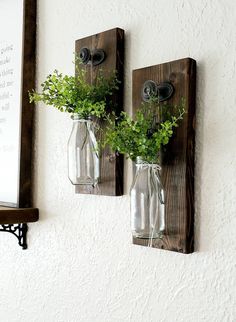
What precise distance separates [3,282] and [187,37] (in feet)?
3.31

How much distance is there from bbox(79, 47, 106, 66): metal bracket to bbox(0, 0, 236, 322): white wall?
68 millimetres

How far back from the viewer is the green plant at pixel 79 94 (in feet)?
3.47

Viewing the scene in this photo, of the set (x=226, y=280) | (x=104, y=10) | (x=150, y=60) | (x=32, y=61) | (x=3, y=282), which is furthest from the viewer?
(x=3, y=282)

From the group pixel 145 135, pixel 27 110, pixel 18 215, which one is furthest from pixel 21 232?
pixel 145 135

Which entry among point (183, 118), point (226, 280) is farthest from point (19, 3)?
point (226, 280)

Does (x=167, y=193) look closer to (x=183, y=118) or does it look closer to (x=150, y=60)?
(x=183, y=118)

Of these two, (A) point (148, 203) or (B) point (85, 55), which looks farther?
(B) point (85, 55)

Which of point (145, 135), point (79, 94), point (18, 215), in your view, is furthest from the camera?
point (18, 215)

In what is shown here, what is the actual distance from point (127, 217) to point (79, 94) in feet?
1.07

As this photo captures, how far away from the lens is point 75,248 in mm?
1221

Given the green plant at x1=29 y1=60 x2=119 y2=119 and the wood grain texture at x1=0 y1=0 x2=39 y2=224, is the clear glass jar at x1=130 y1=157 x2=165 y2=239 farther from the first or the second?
the wood grain texture at x1=0 y1=0 x2=39 y2=224

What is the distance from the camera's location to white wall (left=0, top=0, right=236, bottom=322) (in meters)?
0.91

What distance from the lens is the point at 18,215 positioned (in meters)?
1.29

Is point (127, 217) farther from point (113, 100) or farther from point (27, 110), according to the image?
point (27, 110)
